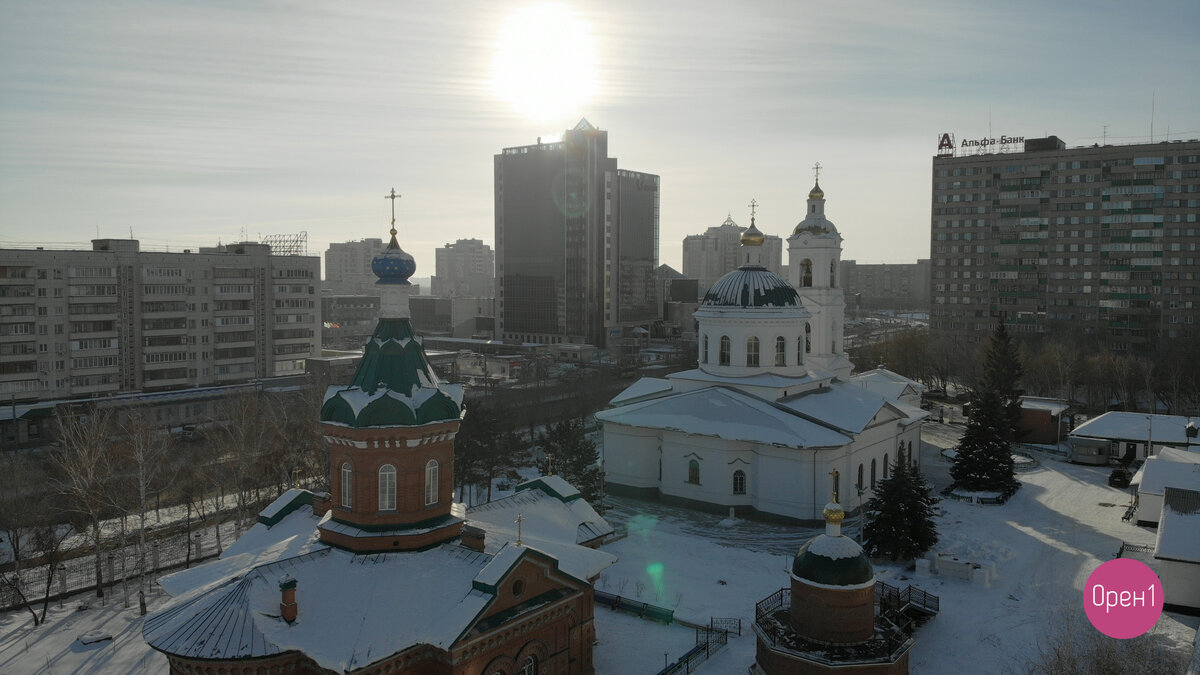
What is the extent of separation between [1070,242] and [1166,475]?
49.8 meters

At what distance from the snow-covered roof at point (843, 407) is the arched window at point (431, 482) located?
688 inches

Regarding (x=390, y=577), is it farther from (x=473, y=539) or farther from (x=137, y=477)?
(x=137, y=477)

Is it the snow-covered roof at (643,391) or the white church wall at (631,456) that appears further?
the snow-covered roof at (643,391)

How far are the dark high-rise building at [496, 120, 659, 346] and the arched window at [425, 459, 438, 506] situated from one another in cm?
7393

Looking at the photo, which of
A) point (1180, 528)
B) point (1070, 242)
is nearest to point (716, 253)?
point (1070, 242)

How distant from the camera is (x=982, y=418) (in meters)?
32.4

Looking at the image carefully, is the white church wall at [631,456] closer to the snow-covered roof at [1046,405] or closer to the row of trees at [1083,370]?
the snow-covered roof at [1046,405]

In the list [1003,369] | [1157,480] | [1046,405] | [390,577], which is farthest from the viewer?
[1003,369]

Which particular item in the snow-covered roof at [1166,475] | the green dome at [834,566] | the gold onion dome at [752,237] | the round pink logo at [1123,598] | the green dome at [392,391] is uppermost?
the gold onion dome at [752,237]

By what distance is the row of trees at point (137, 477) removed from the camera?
80.8 feet

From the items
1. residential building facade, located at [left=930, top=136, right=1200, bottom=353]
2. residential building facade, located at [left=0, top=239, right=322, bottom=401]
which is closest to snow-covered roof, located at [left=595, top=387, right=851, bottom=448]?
residential building facade, located at [left=0, top=239, right=322, bottom=401]

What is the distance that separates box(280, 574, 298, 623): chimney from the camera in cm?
1256

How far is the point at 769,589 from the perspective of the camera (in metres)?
21.5

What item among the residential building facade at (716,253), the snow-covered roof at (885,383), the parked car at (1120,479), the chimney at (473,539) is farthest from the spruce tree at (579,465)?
the residential building facade at (716,253)
